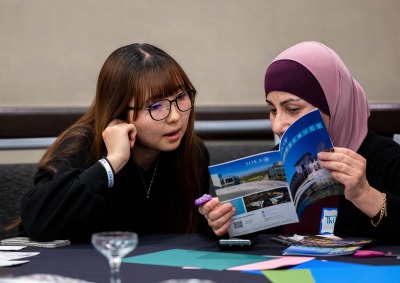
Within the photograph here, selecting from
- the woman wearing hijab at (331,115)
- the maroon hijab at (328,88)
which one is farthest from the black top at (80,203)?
the maroon hijab at (328,88)

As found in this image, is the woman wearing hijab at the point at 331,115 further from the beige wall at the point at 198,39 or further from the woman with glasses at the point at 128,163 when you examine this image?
the beige wall at the point at 198,39

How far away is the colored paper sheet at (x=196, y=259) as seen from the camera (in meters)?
1.57

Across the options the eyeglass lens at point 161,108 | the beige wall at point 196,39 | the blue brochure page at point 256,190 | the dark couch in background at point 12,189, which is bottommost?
the dark couch in background at point 12,189

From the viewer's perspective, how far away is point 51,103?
3.53 metres

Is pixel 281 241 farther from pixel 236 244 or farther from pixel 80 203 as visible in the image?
pixel 80 203

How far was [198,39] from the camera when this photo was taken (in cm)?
358

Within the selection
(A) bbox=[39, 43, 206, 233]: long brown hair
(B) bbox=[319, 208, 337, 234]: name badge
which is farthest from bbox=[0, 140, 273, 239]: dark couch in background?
(B) bbox=[319, 208, 337, 234]: name badge

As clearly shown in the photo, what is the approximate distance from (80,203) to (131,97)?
39cm

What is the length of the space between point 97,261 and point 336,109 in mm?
935

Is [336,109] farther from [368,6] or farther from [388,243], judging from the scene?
[368,6]

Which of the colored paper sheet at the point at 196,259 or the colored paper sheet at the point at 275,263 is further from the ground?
the colored paper sheet at the point at 275,263

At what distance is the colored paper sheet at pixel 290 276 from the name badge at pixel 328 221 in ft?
2.10

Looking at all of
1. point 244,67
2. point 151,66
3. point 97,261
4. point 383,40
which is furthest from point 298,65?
point 383,40

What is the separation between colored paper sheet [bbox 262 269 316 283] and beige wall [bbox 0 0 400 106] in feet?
7.18
